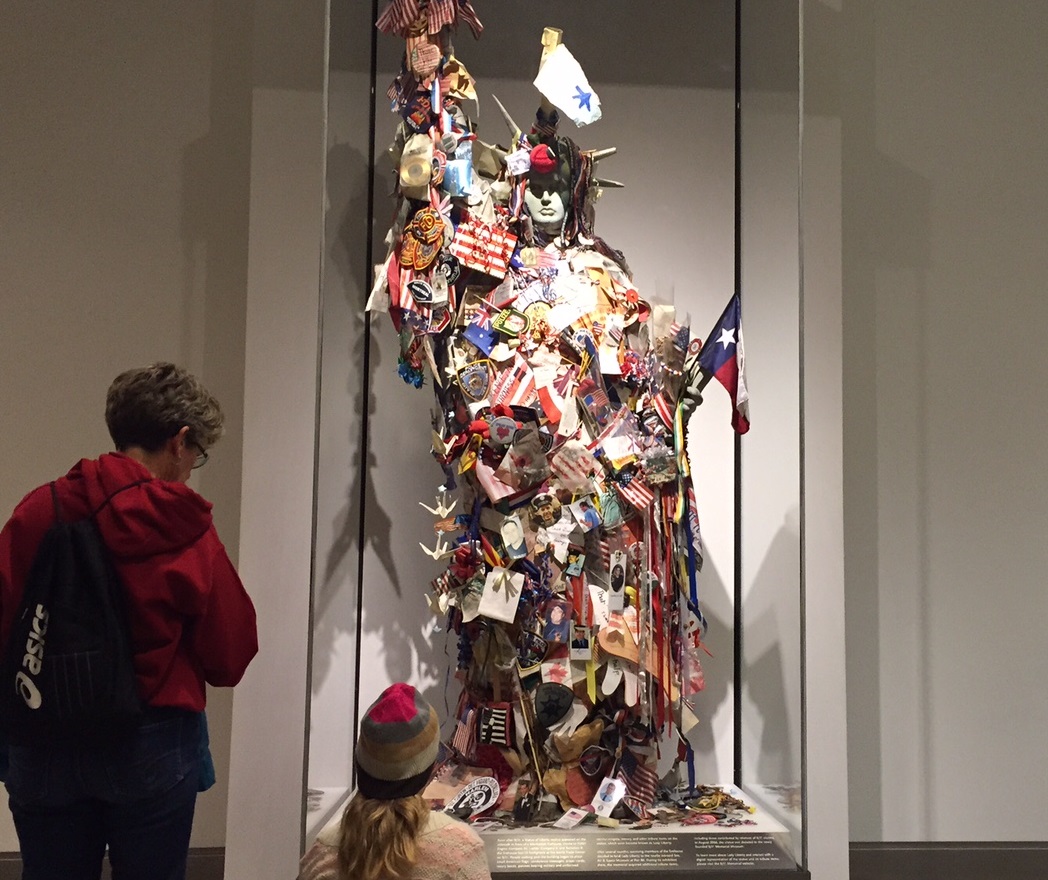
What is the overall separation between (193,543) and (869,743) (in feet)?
8.54

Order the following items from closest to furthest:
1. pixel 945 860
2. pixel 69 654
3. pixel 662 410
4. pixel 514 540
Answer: pixel 69 654 < pixel 514 540 < pixel 662 410 < pixel 945 860

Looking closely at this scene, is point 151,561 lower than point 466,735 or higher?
higher

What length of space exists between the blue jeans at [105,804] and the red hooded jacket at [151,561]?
0.09 metres

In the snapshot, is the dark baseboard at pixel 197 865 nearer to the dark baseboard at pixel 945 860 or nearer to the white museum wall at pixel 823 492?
the dark baseboard at pixel 945 860

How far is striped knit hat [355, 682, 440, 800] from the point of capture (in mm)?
1503

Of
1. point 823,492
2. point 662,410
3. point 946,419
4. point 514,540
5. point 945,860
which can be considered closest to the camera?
point 514,540

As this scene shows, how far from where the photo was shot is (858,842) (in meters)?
3.62

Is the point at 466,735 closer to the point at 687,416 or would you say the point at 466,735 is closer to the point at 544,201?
the point at 687,416

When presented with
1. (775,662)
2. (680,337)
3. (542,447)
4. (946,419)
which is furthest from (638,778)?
(946,419)

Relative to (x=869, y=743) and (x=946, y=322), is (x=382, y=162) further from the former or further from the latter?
(x=869, y=743)

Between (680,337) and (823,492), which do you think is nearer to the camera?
(680,337)

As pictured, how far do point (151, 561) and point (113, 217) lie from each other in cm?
217

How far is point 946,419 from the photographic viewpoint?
12.4ft

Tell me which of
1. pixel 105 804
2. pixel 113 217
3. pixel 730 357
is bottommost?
pixel 105 804
